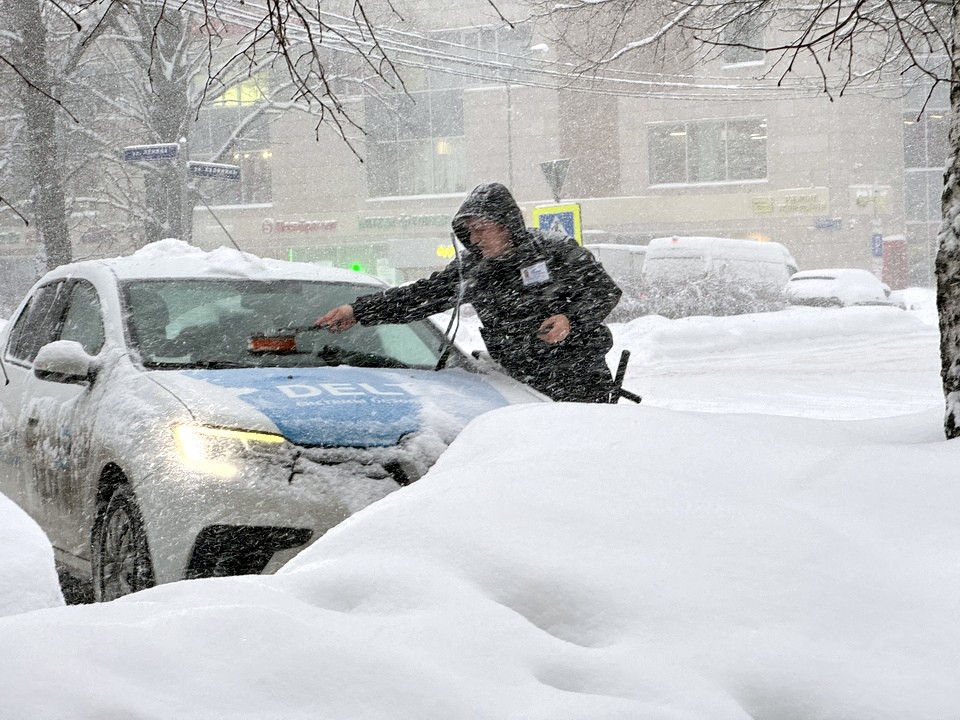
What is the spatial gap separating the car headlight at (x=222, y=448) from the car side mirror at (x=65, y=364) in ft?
2.96

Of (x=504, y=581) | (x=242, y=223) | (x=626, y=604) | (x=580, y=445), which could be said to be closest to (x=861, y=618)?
(x=626, y=604)

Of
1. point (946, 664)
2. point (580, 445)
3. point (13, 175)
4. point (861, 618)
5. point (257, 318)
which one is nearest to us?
point (946, 664)

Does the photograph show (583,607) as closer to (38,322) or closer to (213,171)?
(38,322)

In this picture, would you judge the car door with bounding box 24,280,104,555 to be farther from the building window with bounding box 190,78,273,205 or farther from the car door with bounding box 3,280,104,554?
the building window with bounding box 190,78,273,205

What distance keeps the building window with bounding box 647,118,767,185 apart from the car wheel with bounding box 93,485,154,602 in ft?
133

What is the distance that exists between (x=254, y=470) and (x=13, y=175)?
19985mm

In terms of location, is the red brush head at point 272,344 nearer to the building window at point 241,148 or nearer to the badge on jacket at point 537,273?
the badge on jacket at point 537,273

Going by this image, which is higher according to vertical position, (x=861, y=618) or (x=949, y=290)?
(x=949, y=290)

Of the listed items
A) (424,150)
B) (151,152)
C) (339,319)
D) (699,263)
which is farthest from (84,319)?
(424,150)

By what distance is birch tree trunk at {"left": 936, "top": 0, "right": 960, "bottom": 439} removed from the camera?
336cm

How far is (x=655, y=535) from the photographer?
200 centimetres

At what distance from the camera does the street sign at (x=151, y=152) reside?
11.0 m

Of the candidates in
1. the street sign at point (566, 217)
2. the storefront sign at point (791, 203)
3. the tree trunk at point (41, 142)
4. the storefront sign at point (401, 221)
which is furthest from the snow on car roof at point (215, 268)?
the storefront sign at point (401, 221)

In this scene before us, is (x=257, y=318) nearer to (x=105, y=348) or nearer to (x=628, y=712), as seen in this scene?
(x=105, y=348)
